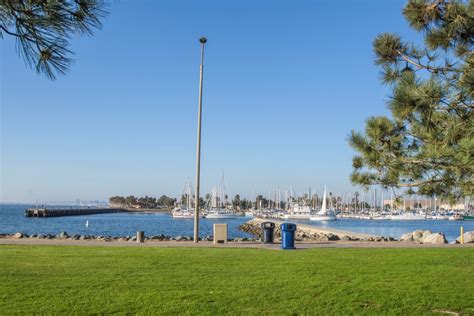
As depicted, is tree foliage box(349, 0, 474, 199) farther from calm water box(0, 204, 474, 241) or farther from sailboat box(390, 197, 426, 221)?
sailboat box(390, 197, 426, 221)

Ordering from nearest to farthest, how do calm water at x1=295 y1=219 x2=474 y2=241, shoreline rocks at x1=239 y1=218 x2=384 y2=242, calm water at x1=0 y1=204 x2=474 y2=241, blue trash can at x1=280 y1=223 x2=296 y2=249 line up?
blue trash can at x1=280 y1=223 x2=296 y2=249, shoreline rocks at x1=239 y1=218 x2=384 y2=242, calm water at x1=0 y1=204 x2=474 y2=241, calm water at x1=295 y1=219 x2=474 y2=241

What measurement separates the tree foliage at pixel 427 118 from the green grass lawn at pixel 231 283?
2.52 meters

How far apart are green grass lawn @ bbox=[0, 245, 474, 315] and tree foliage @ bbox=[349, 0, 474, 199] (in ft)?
8.28

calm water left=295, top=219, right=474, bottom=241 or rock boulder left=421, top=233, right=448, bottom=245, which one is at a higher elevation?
rock boulder left=421, top=233, right=448, bottom=245

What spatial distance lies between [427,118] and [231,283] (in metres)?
6.25

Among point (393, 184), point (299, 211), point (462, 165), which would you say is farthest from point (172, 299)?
point (299, 211)

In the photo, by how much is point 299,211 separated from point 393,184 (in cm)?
14131

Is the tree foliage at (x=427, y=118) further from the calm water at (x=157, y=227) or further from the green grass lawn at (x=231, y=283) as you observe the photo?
the calm water at (x=157, y=227)

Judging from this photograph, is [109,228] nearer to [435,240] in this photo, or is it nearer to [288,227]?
[435,240]

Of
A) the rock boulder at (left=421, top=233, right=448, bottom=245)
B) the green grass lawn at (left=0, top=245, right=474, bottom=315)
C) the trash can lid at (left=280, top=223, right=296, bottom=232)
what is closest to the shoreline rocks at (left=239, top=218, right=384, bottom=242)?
the rock boulder at (left=421, top=233, right=448, bottom=245)

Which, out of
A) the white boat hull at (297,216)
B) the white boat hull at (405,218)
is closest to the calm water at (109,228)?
the white boat hull at (297,216)

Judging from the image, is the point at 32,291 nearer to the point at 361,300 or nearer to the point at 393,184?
the point at 361,300

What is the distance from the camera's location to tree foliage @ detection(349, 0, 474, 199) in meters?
8.16

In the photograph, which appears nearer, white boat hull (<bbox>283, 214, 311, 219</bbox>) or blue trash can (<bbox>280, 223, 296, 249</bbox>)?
blue trash can (<bbox>280, 223, 296, 249</bbox>)
